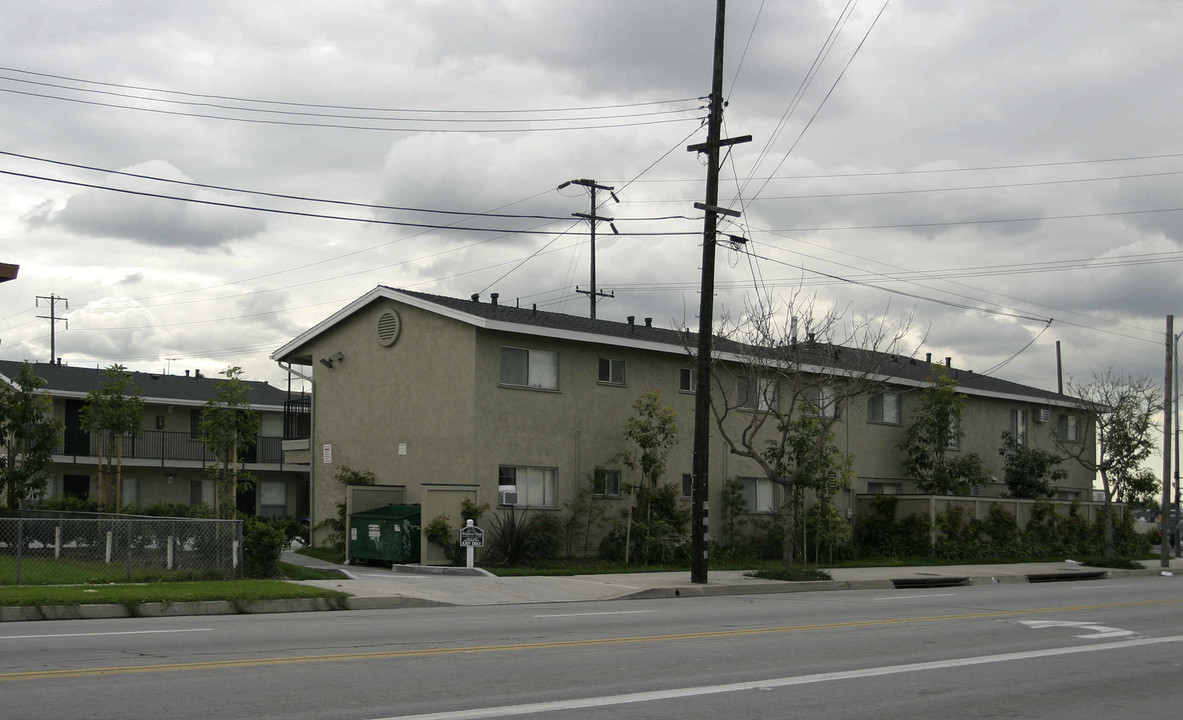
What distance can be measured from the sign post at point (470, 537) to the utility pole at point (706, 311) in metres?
4.39

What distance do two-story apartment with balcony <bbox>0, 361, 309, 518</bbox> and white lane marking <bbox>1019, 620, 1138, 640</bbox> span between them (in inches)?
1195

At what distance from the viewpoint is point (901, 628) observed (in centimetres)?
1495

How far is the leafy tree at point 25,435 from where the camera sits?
81.3ft

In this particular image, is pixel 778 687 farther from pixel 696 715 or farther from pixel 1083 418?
pixel 1083 418

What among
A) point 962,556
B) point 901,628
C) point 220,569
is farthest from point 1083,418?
point 220,569

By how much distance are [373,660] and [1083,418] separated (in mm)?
37425

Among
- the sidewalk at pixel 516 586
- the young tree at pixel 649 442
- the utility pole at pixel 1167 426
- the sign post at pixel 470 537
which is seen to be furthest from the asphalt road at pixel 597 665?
the utility pole at pixel 1167 426

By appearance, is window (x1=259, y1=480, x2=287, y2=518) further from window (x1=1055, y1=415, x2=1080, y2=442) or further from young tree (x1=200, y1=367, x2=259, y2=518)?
window (x1=1055, y1=415, x2=1080, y2=442)

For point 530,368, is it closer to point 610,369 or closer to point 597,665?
point 610,369

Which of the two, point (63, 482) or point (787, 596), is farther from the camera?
point (63, 482)

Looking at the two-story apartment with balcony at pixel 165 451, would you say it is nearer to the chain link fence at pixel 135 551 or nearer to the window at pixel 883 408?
the chain link fence at pixel 135 551

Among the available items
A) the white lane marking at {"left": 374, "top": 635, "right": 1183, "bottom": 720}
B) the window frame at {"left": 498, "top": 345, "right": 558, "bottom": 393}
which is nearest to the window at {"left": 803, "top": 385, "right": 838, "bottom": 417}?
the window frame at {"left": 498, "top": 345, "right": 558, "bottom": 393}

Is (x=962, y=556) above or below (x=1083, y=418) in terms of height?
below

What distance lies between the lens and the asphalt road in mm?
8641
